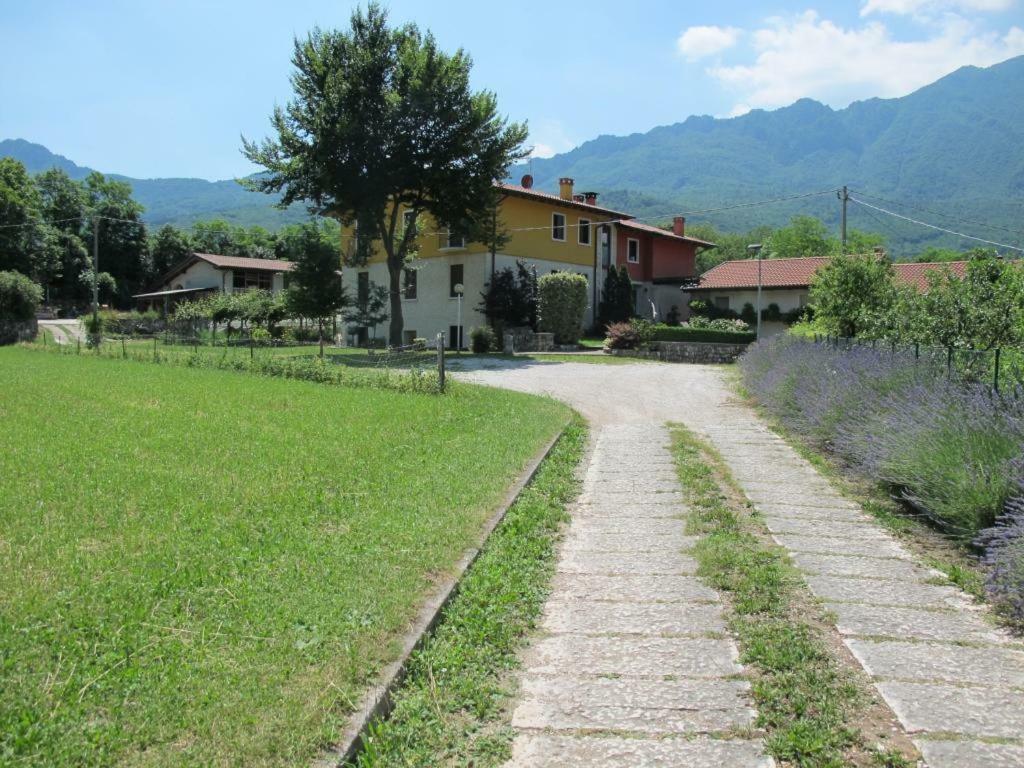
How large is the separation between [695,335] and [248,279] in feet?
125

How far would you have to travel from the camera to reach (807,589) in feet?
15.3

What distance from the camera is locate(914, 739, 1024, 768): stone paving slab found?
110 inches

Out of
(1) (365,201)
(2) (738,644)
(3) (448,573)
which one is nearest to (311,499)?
(3) (448,573)

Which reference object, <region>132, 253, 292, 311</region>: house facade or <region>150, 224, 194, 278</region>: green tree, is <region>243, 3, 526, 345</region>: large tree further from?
<region>150, 224, 194, 278</region>: green tree

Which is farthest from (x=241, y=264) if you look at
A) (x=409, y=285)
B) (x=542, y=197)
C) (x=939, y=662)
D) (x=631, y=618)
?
(x=939, y=662)

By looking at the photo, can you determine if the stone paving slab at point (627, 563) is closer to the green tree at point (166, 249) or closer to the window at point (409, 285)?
the window at point (409, 285)

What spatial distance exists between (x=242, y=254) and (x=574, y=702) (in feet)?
260

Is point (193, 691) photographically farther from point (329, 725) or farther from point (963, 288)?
point (963, 288)

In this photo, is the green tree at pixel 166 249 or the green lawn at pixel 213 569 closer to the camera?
the green lawn at pixel 213 569

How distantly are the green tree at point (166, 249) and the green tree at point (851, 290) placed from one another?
210ft

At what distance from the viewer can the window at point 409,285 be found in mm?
34469

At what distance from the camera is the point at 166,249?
68.8 metres

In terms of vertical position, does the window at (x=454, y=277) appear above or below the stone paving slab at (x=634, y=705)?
above

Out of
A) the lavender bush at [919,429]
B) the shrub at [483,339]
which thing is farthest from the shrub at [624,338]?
the lavender bush at [919,429]
